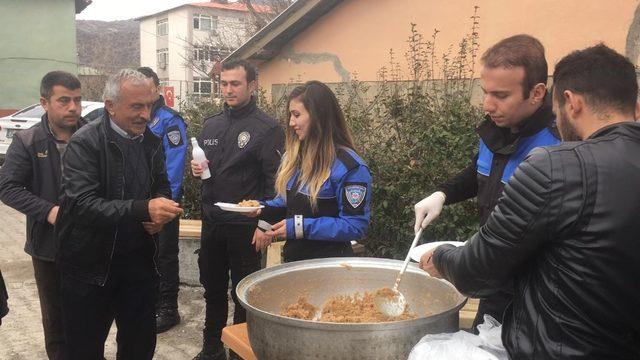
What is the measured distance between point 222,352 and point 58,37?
28053mm

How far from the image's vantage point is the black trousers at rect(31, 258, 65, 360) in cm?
355

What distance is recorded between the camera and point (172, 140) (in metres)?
4.90

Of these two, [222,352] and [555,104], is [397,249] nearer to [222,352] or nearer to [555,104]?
[222,352]

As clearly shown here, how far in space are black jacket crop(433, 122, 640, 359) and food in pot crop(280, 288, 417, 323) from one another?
795mm

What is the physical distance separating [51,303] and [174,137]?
72.0 inches

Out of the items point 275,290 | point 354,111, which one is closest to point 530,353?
point 275,290

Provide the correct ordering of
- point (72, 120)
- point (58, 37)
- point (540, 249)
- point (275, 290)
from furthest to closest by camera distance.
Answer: point (58, 37) → point (72, 120) → point (275, 290) → point (540, 249)

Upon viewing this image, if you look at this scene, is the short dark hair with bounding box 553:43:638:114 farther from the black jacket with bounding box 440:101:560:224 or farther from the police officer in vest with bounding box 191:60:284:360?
the police officer in vest with bounding box 191:60:284:360

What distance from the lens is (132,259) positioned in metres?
3.10

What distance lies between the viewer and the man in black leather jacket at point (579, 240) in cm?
145

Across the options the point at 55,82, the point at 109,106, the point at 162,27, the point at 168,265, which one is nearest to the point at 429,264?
the point at 109,106

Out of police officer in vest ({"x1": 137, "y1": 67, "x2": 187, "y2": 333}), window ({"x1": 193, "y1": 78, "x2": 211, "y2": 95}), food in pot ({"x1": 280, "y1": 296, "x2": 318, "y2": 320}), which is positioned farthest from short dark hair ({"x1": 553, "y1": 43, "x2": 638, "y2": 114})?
window ({"x1": 193, "y1": 78, "x2": 211, "y2": 95})

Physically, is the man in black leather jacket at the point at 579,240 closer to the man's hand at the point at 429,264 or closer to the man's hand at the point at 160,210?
the man's hand at the point at 429,264

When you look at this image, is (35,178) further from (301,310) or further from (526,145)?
(526,145)
